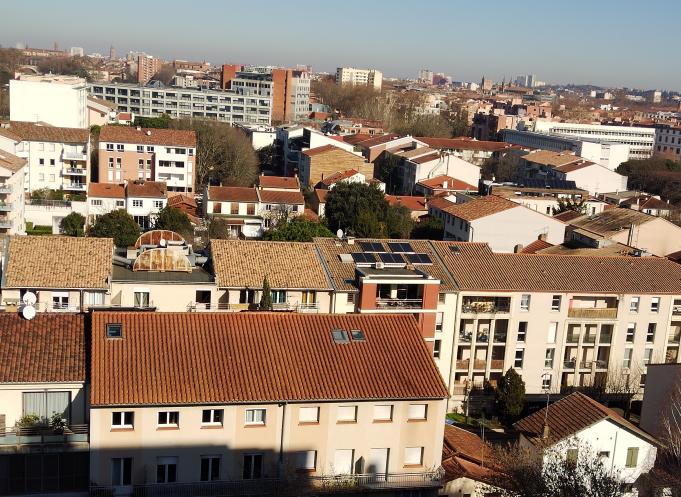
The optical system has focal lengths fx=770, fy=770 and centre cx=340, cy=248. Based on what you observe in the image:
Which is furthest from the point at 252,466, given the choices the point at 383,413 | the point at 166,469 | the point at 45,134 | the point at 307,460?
the point at 45,134

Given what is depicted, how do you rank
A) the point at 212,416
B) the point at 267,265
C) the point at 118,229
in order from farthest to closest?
the point at 118,229 → the point at 267,265 → the point at 212,416

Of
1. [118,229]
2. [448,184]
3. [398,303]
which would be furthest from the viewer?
[448,184]

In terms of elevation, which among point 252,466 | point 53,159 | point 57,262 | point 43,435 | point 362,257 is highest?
point 362,257

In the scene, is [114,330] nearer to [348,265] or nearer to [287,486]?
[287,486]

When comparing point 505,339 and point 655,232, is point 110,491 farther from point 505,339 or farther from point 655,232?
point 655,232

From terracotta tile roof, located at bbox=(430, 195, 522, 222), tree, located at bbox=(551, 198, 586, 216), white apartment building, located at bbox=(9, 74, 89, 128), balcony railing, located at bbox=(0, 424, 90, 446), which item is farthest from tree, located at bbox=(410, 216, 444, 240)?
white apartment building, located at bbox=(9, 74, 89, 128)

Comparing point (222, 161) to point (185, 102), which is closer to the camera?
point (222, 161)

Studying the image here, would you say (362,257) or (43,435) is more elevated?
(362,257)
